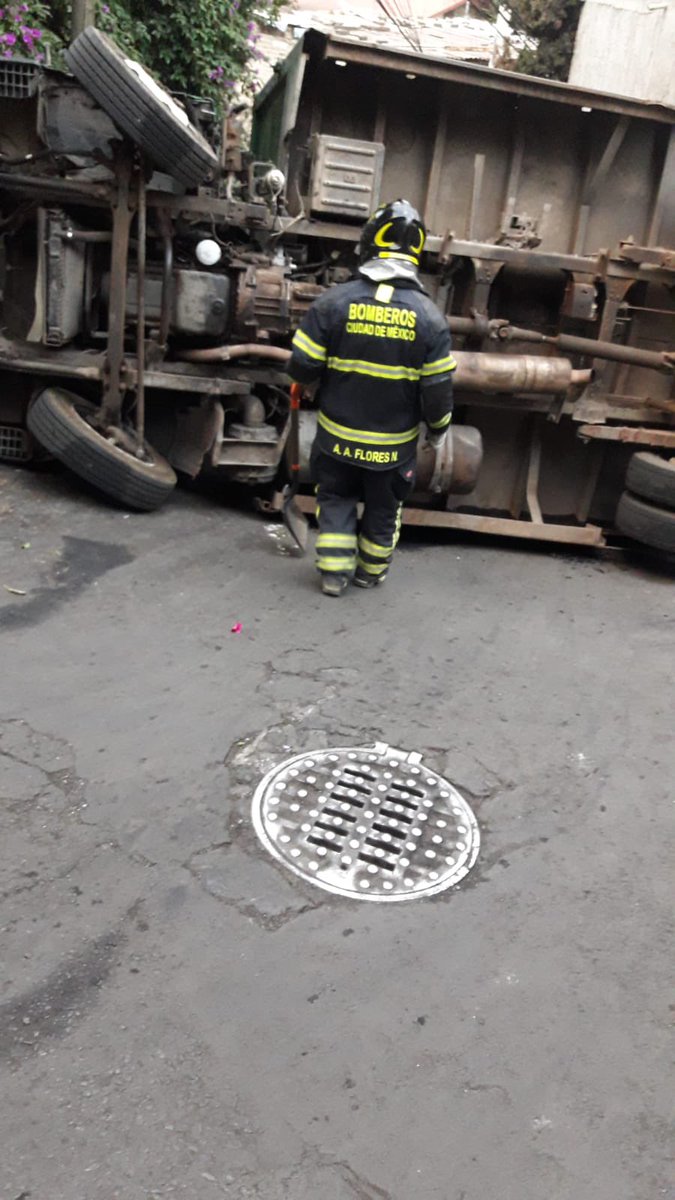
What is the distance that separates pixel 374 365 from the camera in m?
4.24

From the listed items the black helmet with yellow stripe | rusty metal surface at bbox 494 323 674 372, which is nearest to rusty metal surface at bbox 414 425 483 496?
rusty metal surface at bbox 494 323 674 372

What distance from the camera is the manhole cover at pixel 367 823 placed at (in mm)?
2586

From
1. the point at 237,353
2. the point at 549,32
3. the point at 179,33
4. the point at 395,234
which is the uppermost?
the point at 549,32

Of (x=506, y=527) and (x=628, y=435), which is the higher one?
(x=628, y=435)

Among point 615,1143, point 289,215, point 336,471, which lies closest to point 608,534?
point 336,471

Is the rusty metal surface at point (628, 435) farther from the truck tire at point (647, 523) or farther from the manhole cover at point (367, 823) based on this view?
the manhole cover at point (367, 823)

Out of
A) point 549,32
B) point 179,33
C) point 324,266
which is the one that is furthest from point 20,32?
point 549,32

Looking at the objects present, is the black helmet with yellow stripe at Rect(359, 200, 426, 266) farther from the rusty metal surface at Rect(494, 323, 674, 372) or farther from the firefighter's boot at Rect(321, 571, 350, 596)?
the firefighter's boot at Rect(321, 571, 350, 596)

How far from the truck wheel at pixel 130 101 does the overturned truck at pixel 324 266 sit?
0.01 metres

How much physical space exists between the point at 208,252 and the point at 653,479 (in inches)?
115

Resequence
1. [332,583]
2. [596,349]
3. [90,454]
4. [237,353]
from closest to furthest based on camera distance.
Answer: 1. [332,583]
2. [90,454]
3. [237,353]
4. [596,349]

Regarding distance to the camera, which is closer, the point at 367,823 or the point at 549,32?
the point at 367,823

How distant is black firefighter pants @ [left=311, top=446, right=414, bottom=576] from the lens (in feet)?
14.7

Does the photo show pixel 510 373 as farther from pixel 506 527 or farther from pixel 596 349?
pixel 506 527
